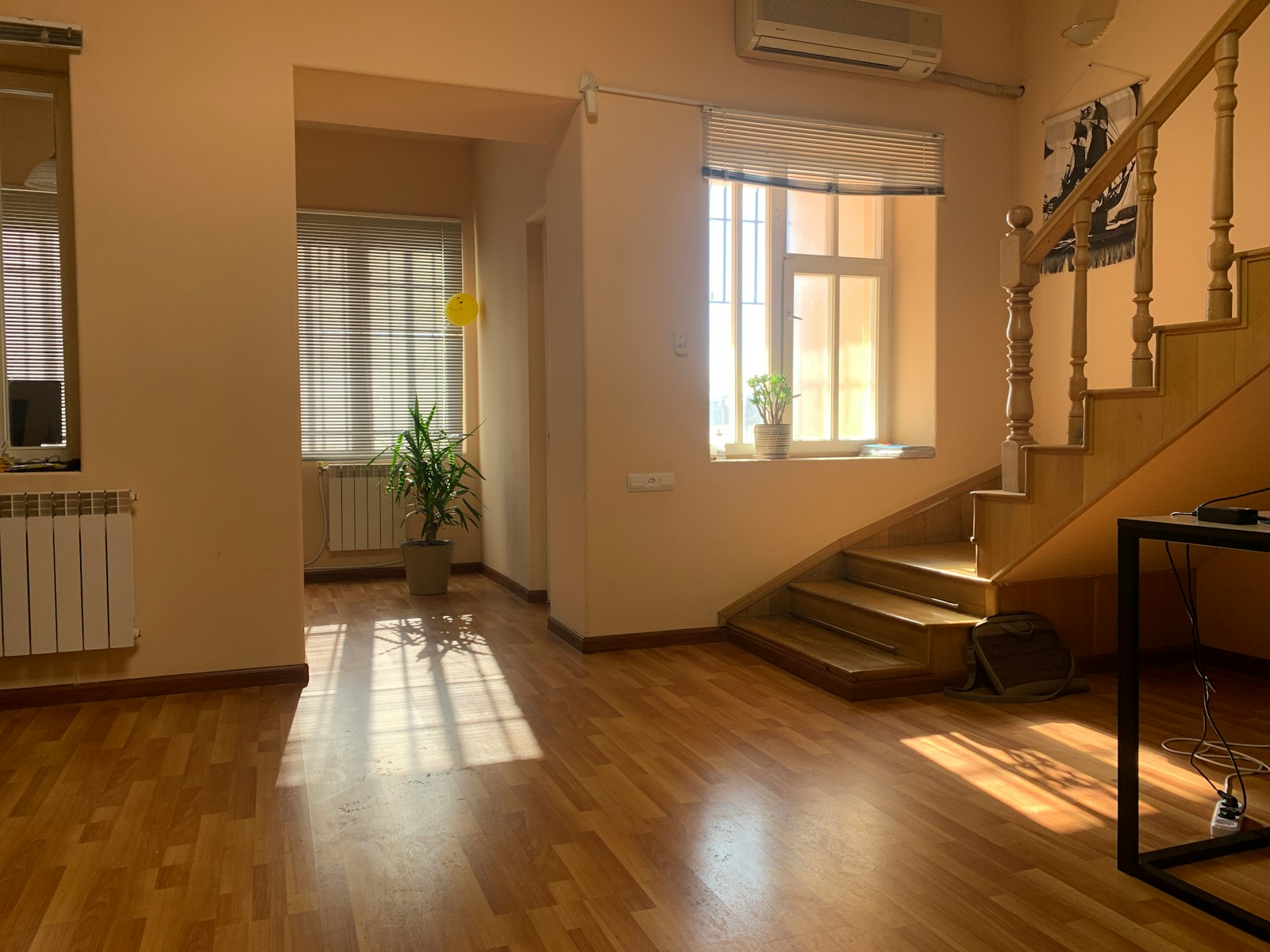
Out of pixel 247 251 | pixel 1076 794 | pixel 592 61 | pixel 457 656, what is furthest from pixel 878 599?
pixel 247 251

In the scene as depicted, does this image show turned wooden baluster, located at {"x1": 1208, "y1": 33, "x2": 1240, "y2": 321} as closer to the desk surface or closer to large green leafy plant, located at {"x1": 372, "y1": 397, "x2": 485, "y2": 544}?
the desk surface

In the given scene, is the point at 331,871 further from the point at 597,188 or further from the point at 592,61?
the point at 592,61

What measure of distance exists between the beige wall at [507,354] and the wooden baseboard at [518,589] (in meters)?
0.04

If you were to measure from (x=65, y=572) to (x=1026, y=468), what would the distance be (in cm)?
378

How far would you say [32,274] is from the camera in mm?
4133

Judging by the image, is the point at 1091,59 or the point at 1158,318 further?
the point at 1091,59

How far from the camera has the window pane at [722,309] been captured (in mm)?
5305

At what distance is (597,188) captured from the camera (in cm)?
465

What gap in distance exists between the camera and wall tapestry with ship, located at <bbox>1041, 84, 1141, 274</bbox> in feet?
15.2

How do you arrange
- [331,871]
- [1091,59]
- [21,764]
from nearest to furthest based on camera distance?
[331,871] → [21,764] → [1091,59]

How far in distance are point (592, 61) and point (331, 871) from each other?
3.67 m

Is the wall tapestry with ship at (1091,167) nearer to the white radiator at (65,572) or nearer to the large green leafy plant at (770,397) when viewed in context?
the large green leafy plant at (770,397)

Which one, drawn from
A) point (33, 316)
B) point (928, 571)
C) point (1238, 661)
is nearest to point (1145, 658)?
point (1238, 661)

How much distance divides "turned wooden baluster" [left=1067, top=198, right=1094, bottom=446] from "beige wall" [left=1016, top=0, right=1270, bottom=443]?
1136 mm
